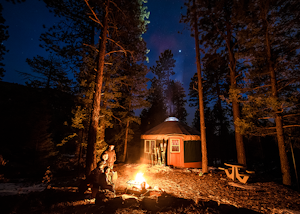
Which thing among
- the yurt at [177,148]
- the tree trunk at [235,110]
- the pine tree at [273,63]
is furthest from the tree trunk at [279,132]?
the yurt at [177,148]

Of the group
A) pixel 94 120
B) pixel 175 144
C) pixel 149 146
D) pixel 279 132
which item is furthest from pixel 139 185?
pixel 149 146

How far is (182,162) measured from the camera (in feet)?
32.6

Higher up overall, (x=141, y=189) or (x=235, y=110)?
(x=235, y=110)

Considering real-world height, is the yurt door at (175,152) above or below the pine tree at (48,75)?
below

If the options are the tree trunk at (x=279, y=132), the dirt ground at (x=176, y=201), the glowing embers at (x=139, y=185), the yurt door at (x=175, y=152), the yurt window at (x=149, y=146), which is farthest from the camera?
the yurt window at (x=149, y=146)

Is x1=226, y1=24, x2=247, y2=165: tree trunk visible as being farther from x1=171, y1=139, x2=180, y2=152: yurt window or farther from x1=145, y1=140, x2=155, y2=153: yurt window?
x1=145, y1=140, x2=155, y2=153: yurt window

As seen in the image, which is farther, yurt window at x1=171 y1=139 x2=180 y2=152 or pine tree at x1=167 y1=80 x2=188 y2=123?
pine tree at x1=167 y1=80 x2=188 y2=123

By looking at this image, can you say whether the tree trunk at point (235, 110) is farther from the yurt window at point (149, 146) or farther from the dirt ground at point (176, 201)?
the yurt window at point (149, 146)

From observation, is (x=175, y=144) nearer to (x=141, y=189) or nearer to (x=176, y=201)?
(x=141, y=189)

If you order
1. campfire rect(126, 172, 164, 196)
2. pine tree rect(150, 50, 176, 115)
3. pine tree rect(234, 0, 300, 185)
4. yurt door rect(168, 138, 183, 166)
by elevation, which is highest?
pine tree rect(150, 50, 176, 115)

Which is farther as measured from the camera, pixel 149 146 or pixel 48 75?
pixel 48 75

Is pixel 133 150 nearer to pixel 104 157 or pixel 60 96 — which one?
pixel 60 96

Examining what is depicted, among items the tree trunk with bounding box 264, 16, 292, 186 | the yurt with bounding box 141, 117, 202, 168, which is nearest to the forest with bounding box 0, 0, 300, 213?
the tree trunk with bounding box 264, 16, 292, 186

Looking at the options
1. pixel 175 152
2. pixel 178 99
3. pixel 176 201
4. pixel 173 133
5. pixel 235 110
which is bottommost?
pixel 176 201
